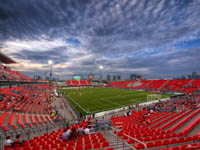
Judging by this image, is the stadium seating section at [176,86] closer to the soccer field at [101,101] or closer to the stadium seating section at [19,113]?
the soccer field at [101,101]

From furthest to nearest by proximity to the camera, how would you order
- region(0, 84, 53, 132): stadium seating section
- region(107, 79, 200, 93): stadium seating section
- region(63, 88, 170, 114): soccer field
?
region(107, 79, 200, 93): stadium seating section < region(63, 88, 170, 114): soccer field < region(0, 84, 53, 132): stadium seating section

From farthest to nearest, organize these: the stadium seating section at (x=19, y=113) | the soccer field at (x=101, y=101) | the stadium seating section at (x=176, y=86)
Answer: the stadium seating section at (x=176, y=86), the soccer field at (x=101, y=101), the stadium seating section at (x=19, y=113)

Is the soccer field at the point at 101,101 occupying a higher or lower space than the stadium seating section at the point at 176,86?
lower

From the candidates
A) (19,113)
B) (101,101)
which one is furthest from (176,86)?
(19,113)

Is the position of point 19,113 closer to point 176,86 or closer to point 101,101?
point 101,101

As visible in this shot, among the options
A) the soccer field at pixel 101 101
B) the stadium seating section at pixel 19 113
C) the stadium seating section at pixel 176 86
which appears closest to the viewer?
the stadium seating section at pixel 19 113

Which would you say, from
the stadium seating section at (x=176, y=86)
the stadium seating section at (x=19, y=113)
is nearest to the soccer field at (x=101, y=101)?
the stadium seating section at (x=19, y=113)

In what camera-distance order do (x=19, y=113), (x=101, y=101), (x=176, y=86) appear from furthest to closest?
(x=176, y=86), (x=101, y=101), (x=19, y=113)

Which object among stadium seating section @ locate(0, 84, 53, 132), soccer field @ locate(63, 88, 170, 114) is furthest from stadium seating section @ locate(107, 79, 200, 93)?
stadium seating section @ locate(0, 84, 53, 132)

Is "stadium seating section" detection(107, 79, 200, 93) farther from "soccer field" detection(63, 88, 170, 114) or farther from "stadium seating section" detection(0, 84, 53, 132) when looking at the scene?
"stadium seating section" detection(0, 84, 53, 132)

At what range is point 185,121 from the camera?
42.0 feet

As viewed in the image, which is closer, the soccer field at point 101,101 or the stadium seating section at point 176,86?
the soccer field at point 101,101

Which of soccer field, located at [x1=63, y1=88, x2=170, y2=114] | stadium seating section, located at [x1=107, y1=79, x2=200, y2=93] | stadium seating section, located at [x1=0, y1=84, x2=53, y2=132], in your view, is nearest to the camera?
stadium seating section, located at [x1=0, y1=84, x2=53, y2=132]

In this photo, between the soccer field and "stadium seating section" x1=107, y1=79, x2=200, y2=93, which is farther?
"stadium seating section" x1=107, y1=79, x2=200, y2=93
